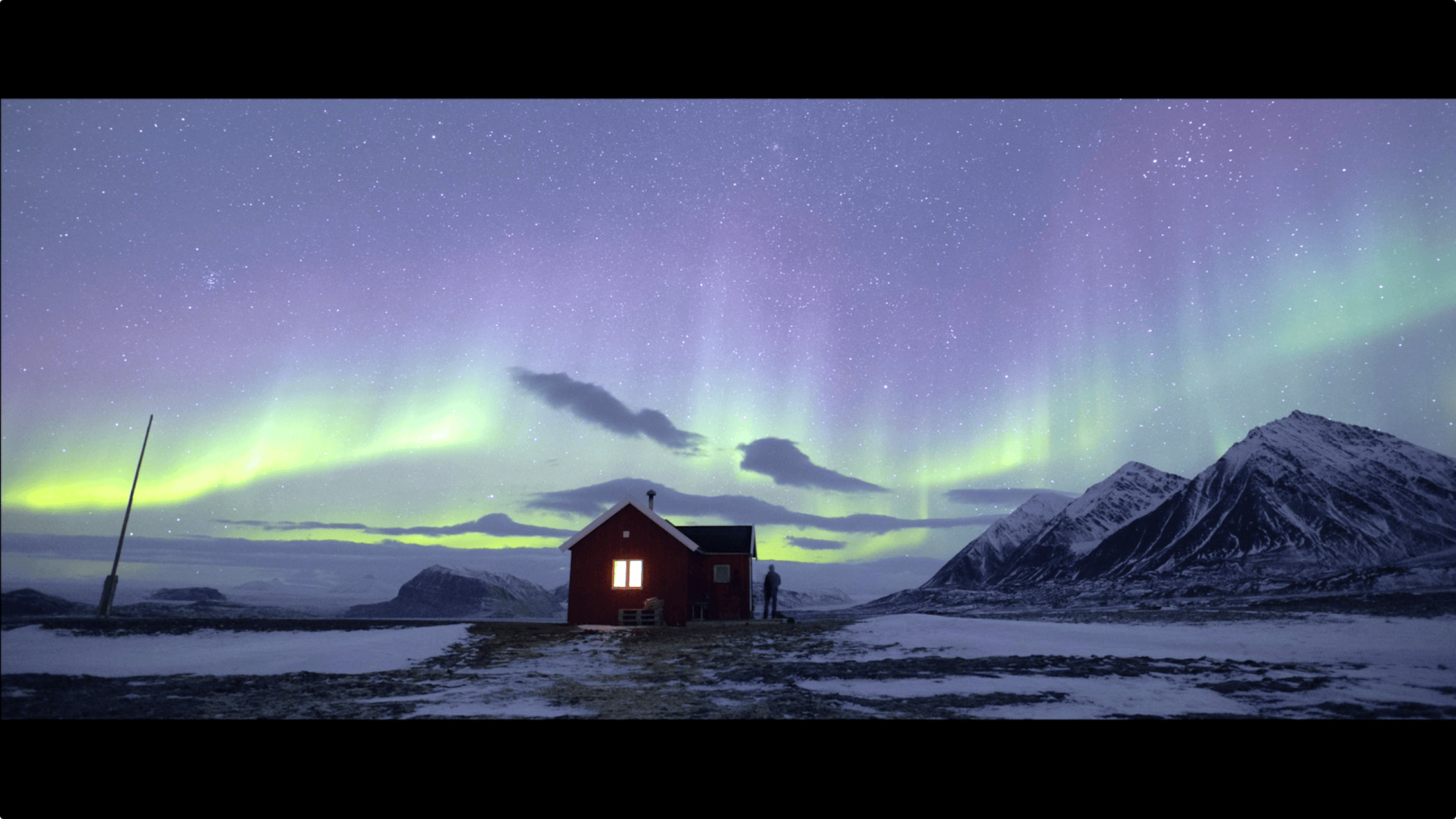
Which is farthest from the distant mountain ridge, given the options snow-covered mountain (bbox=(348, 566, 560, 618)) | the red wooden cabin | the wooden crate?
snow-covered mountain (bbox=(348, 566, 560, 618))

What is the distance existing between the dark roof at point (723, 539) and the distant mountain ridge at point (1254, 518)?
129 ft

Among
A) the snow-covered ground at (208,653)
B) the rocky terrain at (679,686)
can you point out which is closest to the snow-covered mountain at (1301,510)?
the rocky terrain at (679,686)

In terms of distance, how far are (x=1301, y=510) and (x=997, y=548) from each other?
Result: 46508 mm

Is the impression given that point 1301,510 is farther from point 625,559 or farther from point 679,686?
point 679,686

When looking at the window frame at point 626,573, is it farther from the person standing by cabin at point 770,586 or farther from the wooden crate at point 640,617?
the person standing by cabin at point 770,586

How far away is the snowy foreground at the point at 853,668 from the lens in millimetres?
11219

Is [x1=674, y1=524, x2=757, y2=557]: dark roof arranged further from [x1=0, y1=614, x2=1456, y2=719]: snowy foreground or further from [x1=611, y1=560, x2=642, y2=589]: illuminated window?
[x1=0, y1=614, x2=1456, y2=719]: snowy foreground

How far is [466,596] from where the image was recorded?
116 meters

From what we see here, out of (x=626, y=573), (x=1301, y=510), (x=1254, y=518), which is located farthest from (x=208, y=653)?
(x=1254, y=518)
